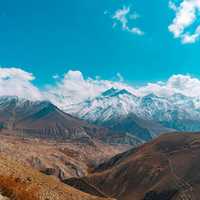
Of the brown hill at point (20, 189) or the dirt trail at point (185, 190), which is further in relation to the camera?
the dirt trail at point (185, 190)

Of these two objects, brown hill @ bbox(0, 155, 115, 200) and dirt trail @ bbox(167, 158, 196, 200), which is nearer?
brown hill @ bbox(0, 155, 115, 200)

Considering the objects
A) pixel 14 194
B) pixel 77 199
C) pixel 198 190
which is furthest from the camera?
pixel 198 190

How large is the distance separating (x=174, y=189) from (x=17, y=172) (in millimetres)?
170425

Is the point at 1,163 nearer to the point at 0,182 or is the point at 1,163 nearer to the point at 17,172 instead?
the point at 17,172

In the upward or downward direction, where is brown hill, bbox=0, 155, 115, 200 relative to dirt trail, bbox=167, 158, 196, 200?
downward

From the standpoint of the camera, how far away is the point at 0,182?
23.9 metres

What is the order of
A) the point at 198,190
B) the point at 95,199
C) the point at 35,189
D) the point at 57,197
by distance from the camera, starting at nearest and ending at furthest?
the point at 35,189 < the point at 57,197 < the point at 95,199 < the point at 198,190

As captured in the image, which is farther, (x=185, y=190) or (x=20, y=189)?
(x=185, y=190)

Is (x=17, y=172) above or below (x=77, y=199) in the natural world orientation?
above

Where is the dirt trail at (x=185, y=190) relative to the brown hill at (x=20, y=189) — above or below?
above

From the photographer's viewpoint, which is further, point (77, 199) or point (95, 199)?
point (95, 199)

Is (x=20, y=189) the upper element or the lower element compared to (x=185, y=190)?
lower

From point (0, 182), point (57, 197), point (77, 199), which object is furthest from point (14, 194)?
point (77, 199)

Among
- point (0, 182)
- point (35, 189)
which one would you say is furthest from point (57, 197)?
point (0, 182)
